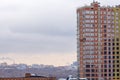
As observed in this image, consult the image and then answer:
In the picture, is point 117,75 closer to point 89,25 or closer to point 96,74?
point 96,74

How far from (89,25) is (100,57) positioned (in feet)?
30.1

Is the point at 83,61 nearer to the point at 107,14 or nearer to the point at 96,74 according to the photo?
the point at 96,74

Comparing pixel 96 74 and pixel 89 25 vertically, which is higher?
pixel 89 25

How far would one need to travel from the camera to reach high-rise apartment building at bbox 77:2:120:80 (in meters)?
155

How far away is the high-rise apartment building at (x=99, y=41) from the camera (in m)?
155

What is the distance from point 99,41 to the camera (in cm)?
15725

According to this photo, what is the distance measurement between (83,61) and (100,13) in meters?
14.0

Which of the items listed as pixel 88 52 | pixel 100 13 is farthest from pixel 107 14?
pixel 88 52

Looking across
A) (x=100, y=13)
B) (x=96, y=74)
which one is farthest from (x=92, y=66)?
(x=100, y=13)

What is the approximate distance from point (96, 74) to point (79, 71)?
4.69 metres

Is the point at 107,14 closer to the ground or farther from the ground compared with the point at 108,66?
farther from the ground

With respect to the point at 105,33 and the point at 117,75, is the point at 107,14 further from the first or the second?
the point at 117,75

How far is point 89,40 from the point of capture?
157125mm

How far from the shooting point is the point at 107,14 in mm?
158375
